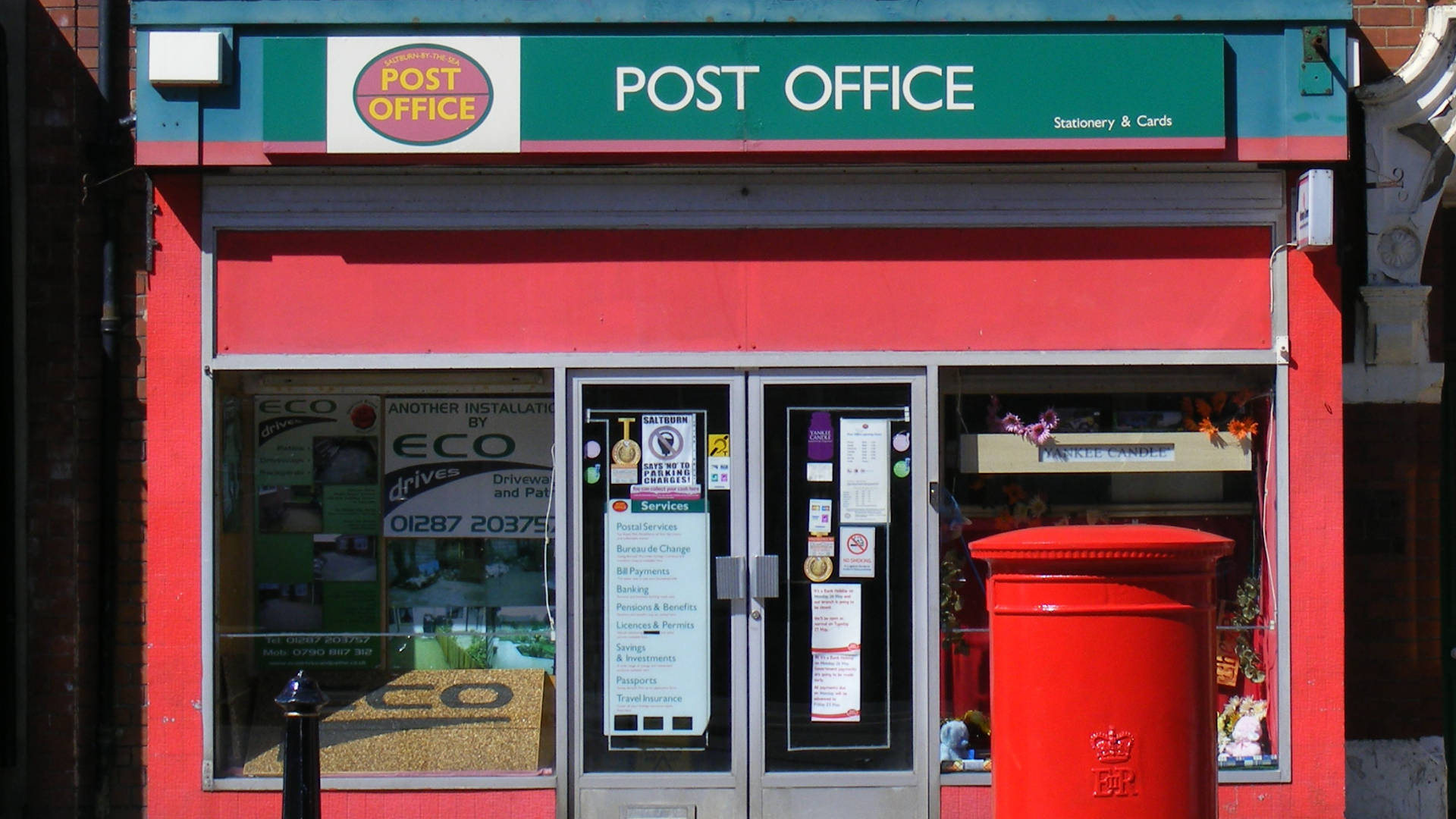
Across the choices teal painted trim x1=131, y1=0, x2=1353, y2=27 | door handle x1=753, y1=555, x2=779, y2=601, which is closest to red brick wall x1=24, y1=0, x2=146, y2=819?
teal painted trim x1=131, y1=0, x2=1353, y2=27

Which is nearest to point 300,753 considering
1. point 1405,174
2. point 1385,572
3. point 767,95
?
point 767,95

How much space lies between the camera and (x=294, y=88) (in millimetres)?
5914

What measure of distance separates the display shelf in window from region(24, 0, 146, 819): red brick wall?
159 inches

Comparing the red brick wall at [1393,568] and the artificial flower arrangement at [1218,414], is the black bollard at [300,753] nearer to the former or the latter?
the artificial flower arrangement at [1218,414]

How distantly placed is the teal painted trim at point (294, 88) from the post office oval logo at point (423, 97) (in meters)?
0.19

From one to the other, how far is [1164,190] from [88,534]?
5.36 m

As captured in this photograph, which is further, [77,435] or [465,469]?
[465,469]

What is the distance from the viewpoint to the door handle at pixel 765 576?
20.1 feet

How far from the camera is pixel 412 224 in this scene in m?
6.17

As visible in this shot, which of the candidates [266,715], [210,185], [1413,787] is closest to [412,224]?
[210,185]

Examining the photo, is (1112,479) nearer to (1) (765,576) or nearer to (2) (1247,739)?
(2) (1247,739)

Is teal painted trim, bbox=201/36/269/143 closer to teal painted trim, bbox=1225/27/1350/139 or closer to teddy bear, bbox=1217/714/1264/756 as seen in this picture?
teddy bear, bbox=1217/714/1264/756

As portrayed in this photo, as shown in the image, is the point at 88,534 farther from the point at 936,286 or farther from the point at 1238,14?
the point at 1238,14

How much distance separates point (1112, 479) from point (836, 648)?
160 centimetres
